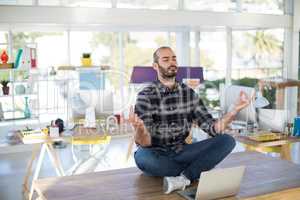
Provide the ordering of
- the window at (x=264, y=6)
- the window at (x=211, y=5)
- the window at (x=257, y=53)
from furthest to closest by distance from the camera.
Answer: the window at (x=257, y=53), the window at (x=264, y=6), the window at (x=211, y=5)

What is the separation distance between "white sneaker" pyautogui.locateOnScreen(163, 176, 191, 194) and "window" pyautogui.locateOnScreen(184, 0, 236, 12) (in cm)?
382

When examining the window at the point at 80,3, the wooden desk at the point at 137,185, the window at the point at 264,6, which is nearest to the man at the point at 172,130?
the wooden desk at the point at 137,185

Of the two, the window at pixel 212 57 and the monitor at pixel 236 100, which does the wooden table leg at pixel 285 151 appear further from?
the window at pixel 212 57

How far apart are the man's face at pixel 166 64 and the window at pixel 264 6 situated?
3.70 metres

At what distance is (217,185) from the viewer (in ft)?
7.21

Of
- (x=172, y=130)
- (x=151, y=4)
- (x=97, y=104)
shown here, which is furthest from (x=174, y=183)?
(x=151, y=4)

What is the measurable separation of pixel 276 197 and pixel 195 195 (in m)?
0.45

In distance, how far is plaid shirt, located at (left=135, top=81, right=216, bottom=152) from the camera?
2713 mm

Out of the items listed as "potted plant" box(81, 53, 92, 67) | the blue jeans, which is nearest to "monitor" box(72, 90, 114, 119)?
"potted plant" box(81, 53, 92, 67)

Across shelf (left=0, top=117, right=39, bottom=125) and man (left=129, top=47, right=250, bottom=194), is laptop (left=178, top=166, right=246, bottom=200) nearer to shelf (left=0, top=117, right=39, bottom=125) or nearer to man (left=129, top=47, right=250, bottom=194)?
man (left=129, top=47, right=250, bottom=194)

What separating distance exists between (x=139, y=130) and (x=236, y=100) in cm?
178

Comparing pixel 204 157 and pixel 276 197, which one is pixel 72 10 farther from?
pixel 276 197

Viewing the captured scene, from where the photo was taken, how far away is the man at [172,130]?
2.50 m

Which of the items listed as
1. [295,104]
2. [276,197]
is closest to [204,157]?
[276,197]
